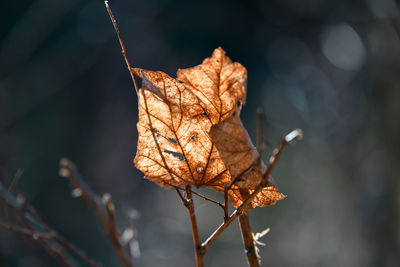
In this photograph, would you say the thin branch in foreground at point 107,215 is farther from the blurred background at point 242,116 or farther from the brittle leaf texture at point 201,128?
the blurred background at point 242,116

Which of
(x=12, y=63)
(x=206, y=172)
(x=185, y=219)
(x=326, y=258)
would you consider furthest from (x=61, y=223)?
(x=206, y=172)

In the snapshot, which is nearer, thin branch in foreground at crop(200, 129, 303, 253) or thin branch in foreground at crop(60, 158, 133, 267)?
thin branch in foreground at crop(200, 129, 303, 253)

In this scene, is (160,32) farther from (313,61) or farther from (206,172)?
(206,172)

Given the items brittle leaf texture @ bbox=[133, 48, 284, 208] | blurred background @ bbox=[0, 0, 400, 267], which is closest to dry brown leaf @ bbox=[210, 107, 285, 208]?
brittle leaf texture @ bbox=[133, 48, 284, 208]

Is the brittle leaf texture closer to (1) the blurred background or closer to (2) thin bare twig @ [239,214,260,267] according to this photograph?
(2) thin bare twig @ [239,214,260,267]

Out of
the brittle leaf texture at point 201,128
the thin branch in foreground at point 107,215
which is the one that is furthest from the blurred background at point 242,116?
the brittle leaf texture at point 201,128

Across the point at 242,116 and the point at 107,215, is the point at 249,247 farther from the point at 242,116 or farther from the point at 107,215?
the point at 242,116

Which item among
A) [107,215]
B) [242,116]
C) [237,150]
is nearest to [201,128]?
[237,150]
